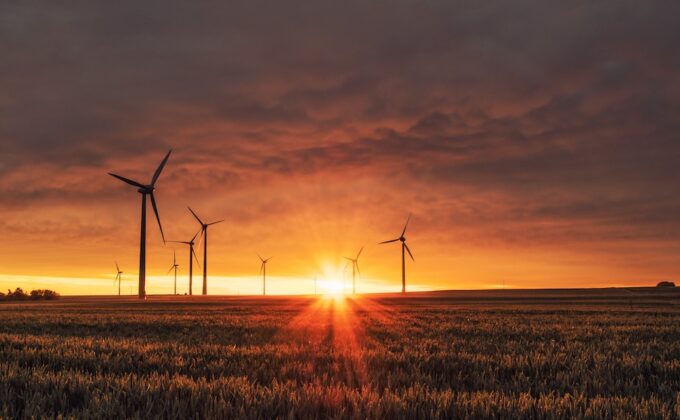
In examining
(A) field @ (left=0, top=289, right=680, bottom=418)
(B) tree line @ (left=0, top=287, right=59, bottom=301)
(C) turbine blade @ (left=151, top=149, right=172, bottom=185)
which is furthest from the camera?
(B) tree line @ (left=0, top=287, right=59, bottom=301)

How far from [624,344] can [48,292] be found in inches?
6895

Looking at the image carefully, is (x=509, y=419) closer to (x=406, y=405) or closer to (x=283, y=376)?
(x=406, y=405)

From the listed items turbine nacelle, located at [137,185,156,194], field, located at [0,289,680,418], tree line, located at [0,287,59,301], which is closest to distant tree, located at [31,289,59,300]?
tree line, located at [0,287,59,301]

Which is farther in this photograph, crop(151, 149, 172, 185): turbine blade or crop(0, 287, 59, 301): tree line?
crop(0, 287, 59, 301): tree line

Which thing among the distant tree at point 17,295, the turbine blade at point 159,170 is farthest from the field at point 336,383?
the distant tree at point 17,295

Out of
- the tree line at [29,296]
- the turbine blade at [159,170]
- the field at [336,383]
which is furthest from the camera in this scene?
the tree line at [29,296]

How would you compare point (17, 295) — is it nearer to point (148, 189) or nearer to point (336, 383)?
point (148, 189)

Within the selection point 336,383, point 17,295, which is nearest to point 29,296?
point 17,295

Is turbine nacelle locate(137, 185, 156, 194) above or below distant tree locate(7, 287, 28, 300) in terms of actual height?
above

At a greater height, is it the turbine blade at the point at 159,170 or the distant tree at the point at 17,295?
the turbine blade at the point at 159,170

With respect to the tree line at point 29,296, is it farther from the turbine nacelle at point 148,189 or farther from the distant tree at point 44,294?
the turbine nacelle at point 148,189

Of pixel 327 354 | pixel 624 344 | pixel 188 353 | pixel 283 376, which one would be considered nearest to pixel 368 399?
pixel 283 376

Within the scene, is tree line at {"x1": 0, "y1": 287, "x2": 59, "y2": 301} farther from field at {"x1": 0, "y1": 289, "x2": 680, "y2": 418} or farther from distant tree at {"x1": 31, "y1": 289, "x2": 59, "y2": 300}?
field at {"x1": 0, "y1": 289, "x2": 680, "y2": 418}

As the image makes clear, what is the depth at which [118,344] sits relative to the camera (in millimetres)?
15008
